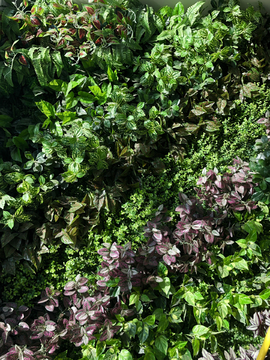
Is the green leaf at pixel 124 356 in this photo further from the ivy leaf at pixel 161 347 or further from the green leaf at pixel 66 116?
the green leaf at pixel 66 116

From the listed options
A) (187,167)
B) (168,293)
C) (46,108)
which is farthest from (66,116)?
(168,293)

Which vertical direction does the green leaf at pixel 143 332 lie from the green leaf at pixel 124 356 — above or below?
above

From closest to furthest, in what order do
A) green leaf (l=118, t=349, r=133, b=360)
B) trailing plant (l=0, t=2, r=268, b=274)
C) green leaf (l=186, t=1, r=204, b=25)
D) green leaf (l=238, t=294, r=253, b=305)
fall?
green leaf (l=118, t=349, r=133, b=360), green leaf (l=238, t=294, r=253, b=305), trailing plant (l=0, t=2, r=268, b=274), green leaf (l=186, t=1, r=204, b=25)

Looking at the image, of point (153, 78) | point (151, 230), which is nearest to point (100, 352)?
point (151, 230)

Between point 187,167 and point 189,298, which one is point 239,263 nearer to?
point 189,298

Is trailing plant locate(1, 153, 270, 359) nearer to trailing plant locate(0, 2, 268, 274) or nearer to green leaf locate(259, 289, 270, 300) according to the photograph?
green leaf locate(259, 289, 270, 300)

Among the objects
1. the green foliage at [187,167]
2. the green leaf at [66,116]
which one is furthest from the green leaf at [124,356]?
→ the green leaf at [66,116]

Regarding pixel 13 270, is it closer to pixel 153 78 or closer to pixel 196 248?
pixel 196 248

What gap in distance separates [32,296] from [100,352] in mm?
577

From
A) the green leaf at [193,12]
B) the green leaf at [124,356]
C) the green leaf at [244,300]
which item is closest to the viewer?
the green leaf at [124,356]

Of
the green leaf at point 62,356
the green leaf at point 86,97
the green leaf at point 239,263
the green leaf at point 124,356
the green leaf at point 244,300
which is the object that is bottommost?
the green leaf at point 62,356

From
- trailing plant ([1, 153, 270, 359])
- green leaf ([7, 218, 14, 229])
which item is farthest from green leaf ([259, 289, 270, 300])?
green leaf ([7, 218, 14, 229])

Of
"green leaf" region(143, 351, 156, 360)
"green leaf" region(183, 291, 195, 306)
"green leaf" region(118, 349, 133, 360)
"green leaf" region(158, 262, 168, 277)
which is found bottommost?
"green leaf" region(143, 351, 156, 360)

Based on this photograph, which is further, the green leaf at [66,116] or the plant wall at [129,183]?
the green leaf at [66,116]
